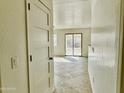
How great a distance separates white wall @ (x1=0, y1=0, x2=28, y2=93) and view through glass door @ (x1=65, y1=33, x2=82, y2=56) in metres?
8.43

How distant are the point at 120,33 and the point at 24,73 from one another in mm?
1338

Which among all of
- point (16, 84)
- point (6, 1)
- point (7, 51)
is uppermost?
point (6, 1)

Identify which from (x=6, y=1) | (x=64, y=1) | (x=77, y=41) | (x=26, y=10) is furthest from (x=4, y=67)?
(x=77, y=41)

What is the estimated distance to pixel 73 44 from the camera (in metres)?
9.86

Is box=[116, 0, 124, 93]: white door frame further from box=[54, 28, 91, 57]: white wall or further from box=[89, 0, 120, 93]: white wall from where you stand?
box=[54, 28, 91, 57]: white wall

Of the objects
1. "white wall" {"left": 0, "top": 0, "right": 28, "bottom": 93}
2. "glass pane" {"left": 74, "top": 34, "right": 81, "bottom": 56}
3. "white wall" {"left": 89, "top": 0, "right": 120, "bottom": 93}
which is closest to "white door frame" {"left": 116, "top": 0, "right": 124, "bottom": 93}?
"white wall" {"left": 89, "top": 0, "right": 120, "bottom": 93}

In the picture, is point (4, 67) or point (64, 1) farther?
point (64, 1)

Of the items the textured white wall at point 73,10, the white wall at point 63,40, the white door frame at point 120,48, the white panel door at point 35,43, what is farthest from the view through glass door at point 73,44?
the white door frame at point 120,48

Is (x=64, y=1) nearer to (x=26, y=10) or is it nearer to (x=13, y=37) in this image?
(x=26, y=10)

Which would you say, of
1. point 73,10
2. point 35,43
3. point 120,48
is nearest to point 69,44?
point 73,10

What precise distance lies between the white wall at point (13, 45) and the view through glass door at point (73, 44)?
8.43 metres

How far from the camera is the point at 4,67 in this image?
45.4 inches

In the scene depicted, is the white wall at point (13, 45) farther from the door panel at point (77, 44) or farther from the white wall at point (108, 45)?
the door panel at point (77, 44)

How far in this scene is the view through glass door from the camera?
32.3ft
